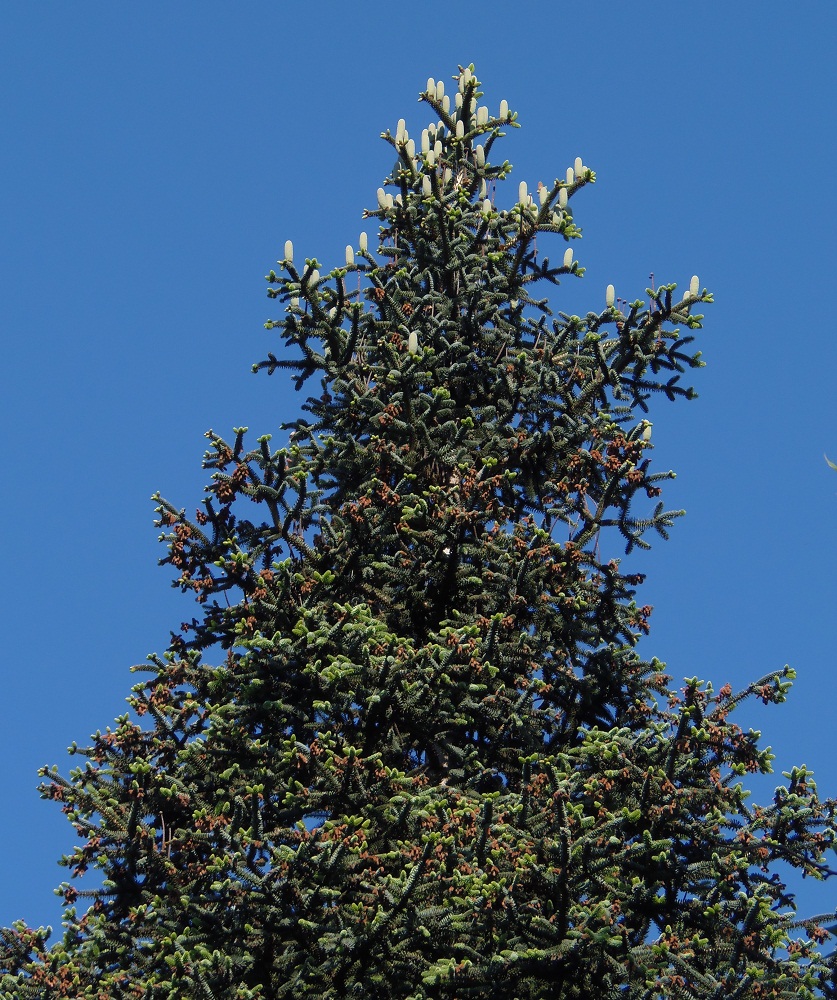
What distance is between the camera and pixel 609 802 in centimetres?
1147

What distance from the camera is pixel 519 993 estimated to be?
1030 cm

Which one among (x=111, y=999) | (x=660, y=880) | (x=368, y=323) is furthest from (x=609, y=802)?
(x=368, y=323)

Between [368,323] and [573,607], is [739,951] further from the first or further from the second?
[368,323]

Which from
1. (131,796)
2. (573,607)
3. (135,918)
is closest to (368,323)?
(573,607)

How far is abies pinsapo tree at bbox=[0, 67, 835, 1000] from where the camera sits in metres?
10.3

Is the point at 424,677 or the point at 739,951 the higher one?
the point at 424,677

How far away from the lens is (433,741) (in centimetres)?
1227

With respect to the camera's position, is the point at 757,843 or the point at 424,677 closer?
the point at 757,843

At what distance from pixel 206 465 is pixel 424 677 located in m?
2.90

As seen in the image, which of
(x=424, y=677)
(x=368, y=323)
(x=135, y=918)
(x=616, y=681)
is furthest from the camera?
(x=368, y=323)

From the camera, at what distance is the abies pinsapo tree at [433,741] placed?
33.7 ft

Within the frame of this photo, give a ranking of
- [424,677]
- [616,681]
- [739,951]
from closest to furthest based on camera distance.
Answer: [739,951]
[424,677]
[616,681]

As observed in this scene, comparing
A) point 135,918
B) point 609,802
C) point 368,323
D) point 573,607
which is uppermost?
point 368,323

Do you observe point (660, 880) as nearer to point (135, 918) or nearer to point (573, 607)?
point (573, 607)
